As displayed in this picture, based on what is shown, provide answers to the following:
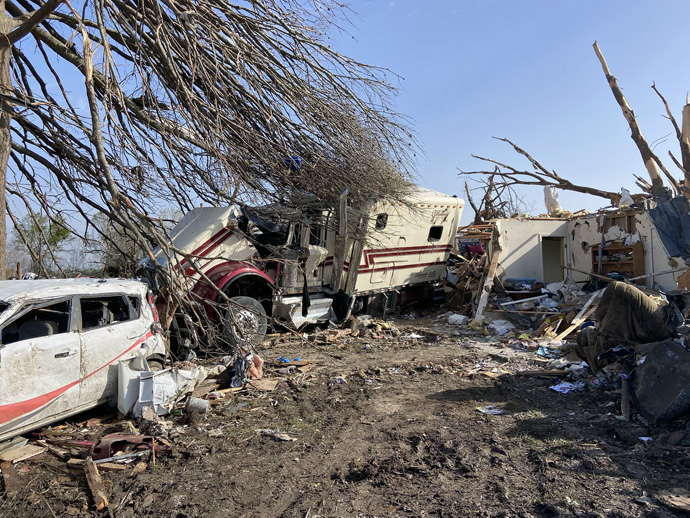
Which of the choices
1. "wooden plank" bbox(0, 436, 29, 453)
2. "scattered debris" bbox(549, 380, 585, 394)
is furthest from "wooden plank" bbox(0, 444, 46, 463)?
"scattered debris" bbox(549, 380, 585, 394)

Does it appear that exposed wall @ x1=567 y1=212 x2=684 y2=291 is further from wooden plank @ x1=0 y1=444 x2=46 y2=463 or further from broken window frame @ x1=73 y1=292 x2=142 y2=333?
wooden plank @ x1=0 y1=444 x2=46 y2=463

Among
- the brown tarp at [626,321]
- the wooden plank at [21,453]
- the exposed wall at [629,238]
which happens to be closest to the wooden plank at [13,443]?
Result: the wooden plank at [21,453]

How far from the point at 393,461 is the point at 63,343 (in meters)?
3.42

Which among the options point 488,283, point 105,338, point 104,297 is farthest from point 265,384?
point 488,283

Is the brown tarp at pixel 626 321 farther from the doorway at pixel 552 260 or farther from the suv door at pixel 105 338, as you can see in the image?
the doorway at pixel 552 260

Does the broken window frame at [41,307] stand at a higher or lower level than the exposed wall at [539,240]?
lower

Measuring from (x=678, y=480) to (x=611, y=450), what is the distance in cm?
68

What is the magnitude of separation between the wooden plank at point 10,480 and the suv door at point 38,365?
12.7 inches

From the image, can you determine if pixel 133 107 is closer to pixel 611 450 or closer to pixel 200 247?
pixel 200 247

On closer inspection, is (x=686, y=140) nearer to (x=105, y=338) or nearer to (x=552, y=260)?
(x=105, y=338)

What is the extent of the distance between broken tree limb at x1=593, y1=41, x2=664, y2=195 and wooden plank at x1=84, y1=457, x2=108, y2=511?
30.5 ft

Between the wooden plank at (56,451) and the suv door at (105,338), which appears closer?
the wooden plank at (56,451)

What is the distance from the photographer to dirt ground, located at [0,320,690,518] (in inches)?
142

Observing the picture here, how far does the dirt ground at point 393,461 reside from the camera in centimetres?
362
